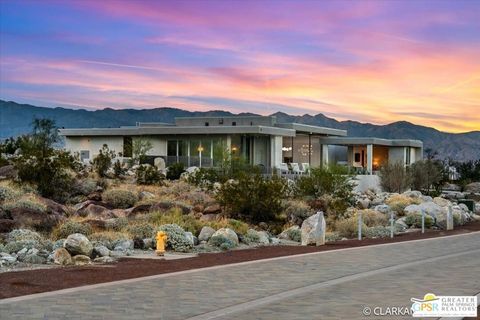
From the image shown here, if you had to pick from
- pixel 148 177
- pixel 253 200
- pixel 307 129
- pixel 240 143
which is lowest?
pixel 253 200

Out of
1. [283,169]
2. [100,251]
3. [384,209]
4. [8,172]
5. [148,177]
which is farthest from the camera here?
[283,169]

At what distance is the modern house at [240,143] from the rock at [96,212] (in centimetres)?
2187

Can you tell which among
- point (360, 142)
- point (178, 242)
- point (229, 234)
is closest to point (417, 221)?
point (229, 234)

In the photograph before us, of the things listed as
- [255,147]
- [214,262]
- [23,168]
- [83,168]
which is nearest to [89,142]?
[255,147]

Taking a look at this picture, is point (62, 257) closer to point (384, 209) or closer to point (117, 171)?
point (384, 209)

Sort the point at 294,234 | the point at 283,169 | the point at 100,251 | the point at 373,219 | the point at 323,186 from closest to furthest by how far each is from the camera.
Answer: the point at 100,251 → the point at 294,234 → the point at 373,219 → the point at 323,186 → the point at 283,169

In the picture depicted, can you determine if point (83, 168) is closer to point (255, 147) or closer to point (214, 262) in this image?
point (255, 147)

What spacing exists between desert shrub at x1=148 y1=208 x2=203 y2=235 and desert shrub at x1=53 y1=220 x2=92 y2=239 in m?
2.62

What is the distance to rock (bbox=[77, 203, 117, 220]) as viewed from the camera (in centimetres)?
2358

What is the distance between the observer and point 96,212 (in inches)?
953

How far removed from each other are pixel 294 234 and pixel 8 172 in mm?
16730

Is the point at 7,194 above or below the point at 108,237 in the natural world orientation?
above

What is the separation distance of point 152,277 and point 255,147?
40138mm

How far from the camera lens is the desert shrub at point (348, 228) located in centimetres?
2366
